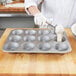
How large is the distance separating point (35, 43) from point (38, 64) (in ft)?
0.55

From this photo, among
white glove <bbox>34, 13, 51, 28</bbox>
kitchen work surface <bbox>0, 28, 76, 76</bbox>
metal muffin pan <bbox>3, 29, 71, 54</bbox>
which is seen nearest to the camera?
kitchen work surface <bbox>0, 28, 76, 76</bbox>

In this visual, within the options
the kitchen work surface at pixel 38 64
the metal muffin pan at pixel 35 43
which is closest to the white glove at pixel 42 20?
the metal muffin pan at pixel 35 43

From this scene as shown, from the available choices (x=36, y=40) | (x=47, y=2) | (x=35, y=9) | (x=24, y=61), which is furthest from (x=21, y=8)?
(x=24, y=61)

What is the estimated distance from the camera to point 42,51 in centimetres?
96

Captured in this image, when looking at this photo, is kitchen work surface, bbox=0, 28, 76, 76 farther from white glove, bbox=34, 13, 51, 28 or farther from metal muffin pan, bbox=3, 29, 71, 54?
white glove, bbox=34, 13, 51, 28

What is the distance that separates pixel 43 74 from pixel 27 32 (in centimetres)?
42

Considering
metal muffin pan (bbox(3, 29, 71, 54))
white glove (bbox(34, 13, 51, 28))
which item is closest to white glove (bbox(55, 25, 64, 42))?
metal muffin pan (bbox(3, 29, 71, 54))

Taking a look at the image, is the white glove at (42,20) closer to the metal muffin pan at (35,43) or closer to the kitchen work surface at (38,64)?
the metal muffin pan at (35,43)

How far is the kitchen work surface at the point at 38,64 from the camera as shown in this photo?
0.84 m

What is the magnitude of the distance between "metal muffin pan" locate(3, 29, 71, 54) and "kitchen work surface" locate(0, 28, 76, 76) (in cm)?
3

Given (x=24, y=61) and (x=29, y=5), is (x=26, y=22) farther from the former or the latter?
(x=24, y=61)

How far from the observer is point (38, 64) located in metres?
0.91

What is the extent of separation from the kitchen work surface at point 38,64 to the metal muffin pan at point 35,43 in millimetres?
31

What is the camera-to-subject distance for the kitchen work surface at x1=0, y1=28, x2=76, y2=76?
0.84 m
